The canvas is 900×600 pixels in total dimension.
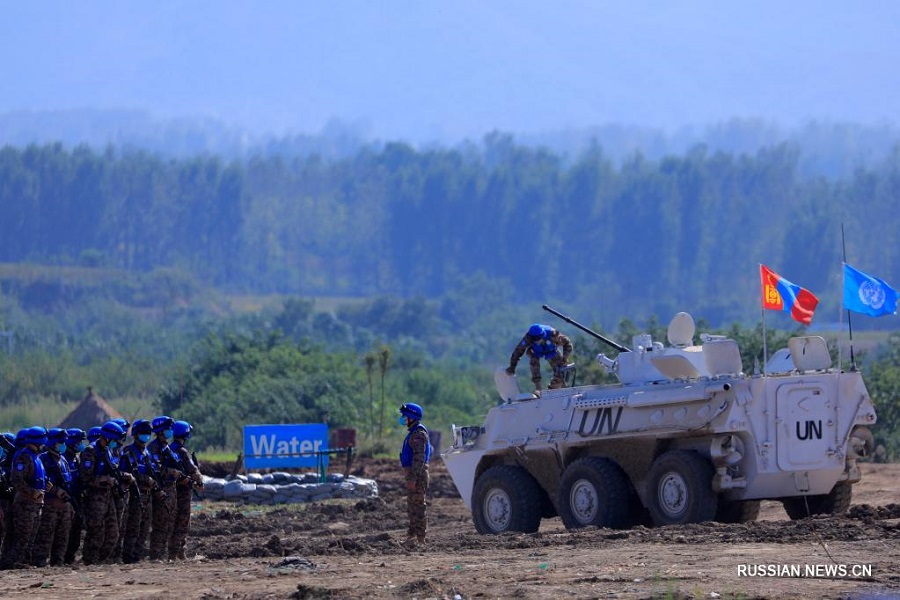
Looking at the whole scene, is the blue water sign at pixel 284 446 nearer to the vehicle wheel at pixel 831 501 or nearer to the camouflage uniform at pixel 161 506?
the camouflage uniform at pixel 161 506

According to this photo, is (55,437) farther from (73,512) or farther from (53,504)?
(73,512)

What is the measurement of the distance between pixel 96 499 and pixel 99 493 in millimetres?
65

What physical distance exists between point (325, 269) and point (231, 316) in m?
18.6

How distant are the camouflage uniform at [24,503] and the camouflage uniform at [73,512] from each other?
1.86 ft

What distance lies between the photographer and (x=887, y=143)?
171375 millimetres

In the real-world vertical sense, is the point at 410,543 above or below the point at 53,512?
below

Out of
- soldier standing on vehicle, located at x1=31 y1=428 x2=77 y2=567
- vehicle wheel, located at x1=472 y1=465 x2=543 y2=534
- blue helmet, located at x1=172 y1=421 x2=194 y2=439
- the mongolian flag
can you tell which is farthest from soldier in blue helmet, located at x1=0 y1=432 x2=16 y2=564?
the mongolian flag

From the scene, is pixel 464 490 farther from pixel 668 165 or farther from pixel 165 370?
pixel 668 165

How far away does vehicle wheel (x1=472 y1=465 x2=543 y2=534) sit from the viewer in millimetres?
18875

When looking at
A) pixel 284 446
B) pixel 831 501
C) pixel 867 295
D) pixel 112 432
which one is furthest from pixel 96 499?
pixel 284 446

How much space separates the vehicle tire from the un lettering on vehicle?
31cm

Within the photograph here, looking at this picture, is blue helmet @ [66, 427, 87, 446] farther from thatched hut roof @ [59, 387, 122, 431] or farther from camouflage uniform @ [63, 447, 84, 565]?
thatched hut roof @ [59, 387, 122, 431]

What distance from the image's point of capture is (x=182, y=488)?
16.7 meters

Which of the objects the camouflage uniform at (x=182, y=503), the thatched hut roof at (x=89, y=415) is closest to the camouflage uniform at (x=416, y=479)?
the camouflage uniform at (x=182, y=503)
